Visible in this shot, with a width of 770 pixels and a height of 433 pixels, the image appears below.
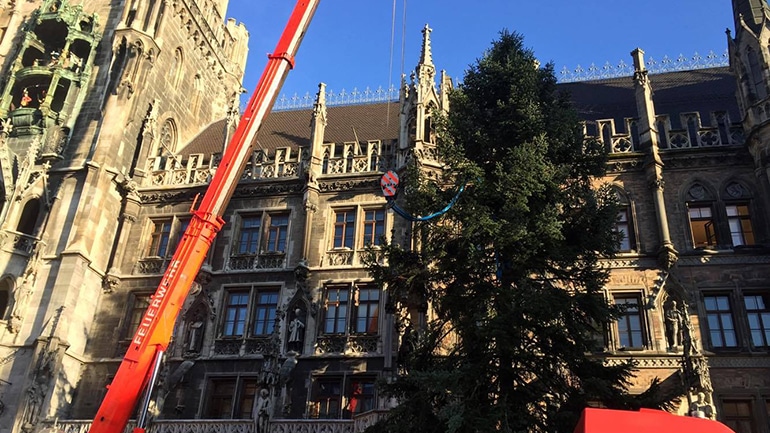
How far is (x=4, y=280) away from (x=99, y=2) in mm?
13766

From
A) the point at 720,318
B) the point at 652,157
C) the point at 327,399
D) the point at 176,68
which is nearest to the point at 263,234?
the point at 327,399

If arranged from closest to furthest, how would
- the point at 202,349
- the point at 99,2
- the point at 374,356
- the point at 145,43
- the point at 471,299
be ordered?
the point at 471,299 < the point at 374,356 < the point at 202,349 < the point at 145,43 < the point at 99,2

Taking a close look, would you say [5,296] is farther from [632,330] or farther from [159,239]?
[632,330]

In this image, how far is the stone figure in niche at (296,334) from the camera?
71.4 feet

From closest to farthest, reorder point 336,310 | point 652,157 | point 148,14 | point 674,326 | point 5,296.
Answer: point 674,326 → point 652,157 → point 336,310 → point 5,296 → point 148,14

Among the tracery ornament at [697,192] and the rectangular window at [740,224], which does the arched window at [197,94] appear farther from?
the rectangular window at [740,224]

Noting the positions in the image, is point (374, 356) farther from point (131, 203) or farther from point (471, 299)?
point (131, 203)

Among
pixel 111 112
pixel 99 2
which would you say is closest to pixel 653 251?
pixel 111 112

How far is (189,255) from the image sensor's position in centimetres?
1727

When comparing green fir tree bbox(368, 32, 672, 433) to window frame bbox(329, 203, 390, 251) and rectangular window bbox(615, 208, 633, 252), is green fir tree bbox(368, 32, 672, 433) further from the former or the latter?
window frame bbox(329, 203, 390, 251)

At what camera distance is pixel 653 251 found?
70.4 ft

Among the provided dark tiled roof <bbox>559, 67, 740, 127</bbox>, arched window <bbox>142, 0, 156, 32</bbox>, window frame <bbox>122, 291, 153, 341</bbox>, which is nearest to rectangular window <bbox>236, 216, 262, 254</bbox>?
window frame <bbox>122, 291, 153, 341</bbox>

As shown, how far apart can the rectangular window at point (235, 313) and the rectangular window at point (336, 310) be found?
289 centimetres

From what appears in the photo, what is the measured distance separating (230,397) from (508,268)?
1113cm
